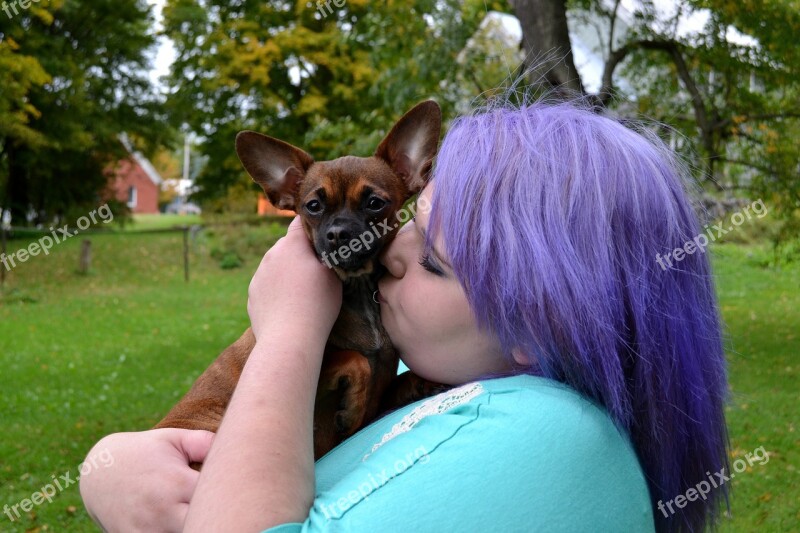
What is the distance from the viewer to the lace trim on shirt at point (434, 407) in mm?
1654

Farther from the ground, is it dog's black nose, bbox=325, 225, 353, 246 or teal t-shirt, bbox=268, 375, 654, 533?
dog's black nose, bbox=325, 225, 353, 246

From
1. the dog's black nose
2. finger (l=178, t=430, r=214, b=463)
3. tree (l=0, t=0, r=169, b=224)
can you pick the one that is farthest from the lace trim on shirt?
tree (l=0, t=0, r=169, b=224)

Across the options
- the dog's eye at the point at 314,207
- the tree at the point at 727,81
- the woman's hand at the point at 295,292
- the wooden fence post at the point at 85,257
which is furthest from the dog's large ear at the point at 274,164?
the wooden fence post at the point at 85,257

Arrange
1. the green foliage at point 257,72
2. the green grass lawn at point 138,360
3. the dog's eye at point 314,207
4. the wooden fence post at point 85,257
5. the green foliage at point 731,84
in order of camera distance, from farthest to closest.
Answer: the green foliage at point 257,72 < the wooden fence post at point 85,257 < the green foliage at point 731,84 < the green grass lawn at point 138,360 < the dog's eye at point 314,207

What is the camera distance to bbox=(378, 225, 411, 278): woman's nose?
2123 millimetres

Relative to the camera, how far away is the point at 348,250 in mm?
2582

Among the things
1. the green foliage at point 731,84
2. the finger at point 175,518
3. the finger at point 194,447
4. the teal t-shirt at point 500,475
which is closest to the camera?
the teal t-shirt at point 500,475

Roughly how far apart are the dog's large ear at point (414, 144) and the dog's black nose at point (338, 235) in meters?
0.44

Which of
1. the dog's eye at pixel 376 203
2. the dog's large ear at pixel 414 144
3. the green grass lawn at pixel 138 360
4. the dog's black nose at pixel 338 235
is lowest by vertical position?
the green grass lawn at pixel 138 360

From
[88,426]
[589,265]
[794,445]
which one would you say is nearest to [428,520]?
[589,265]

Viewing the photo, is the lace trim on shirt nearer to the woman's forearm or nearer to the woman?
the woman

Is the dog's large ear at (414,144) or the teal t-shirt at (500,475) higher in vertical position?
the dog's large ear at (414,144)

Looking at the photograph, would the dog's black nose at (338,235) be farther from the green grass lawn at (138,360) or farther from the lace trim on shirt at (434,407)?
the green grass lawn at (138,360)

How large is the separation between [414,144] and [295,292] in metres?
1.19
